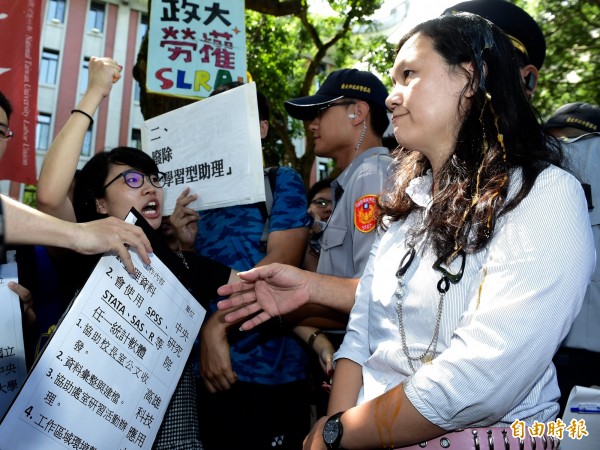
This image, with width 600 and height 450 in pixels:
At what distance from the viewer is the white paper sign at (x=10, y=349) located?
183 centimetres

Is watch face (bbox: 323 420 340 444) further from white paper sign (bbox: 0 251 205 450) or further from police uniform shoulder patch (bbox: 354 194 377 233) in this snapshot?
police uniform shoulder patch (bbox: 354 194 377 233)

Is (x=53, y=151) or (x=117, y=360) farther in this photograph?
(x=53, y=151)

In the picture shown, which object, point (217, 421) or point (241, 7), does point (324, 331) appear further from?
point (241, 7)

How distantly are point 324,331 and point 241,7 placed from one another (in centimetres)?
277

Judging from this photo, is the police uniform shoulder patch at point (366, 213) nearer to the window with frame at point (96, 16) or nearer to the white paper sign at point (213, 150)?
the white paper sign at point (213, 150)

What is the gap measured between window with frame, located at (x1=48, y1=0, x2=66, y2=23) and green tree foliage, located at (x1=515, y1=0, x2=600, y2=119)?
1859cm

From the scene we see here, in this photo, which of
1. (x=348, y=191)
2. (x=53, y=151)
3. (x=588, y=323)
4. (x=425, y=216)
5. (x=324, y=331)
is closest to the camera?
(x=425, y=216)

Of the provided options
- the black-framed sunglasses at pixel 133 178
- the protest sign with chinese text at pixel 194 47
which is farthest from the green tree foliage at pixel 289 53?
the black-framed sunglasses at pixel 133 178

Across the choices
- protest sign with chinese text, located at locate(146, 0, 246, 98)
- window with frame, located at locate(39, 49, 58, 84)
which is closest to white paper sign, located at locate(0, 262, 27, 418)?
protest sign with chinese text, located at locate(146, 0, 246, 98)

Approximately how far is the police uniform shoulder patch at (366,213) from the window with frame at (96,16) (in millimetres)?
23582

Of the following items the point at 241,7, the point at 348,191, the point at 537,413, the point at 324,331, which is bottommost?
the point at 324,331

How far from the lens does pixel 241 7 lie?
13.9ft

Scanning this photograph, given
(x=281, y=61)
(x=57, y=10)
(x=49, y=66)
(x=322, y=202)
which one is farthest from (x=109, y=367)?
(x=57, y=10)

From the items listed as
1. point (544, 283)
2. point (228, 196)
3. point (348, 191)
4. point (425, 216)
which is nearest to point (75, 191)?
point (228, 196)
